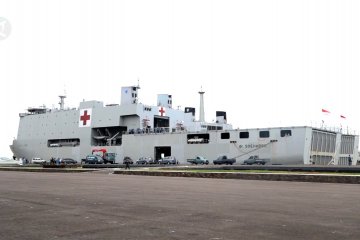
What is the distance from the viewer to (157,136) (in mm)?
61812

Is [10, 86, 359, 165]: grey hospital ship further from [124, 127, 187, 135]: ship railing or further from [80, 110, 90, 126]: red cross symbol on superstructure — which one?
[80, 110, 90, 126]: red cross symbol on superstructure

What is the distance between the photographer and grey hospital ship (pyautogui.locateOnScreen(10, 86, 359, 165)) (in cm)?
5131

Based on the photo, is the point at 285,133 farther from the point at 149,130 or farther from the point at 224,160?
the point at 149,130

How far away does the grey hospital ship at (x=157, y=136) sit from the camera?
51.3 meters

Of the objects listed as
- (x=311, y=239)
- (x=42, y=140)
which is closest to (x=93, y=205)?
(x=311, y=239)

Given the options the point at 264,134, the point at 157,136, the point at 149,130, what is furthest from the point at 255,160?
the point at 149,130

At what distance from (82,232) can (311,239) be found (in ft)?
12.3

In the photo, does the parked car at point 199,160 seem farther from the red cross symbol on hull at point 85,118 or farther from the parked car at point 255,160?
the red cross symbol on hull at point 85,118

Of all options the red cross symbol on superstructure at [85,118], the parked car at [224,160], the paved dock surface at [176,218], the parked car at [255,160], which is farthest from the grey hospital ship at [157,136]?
the paved dock surface at [176,218]

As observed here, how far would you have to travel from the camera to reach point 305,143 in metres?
48.8

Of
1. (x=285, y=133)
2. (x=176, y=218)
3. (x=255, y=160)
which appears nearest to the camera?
(x=176, y=218)

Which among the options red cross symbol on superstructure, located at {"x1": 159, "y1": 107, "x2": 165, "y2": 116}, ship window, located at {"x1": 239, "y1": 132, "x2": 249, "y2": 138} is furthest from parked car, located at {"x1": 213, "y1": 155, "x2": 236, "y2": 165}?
red cross symbol on superstructure, located at {"x1": 159, "y1": 107, "x2": 165, "y2": 116}

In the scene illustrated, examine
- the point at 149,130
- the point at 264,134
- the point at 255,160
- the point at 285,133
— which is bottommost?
the point at 255,160

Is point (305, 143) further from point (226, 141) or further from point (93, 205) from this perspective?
point (93, 205)
